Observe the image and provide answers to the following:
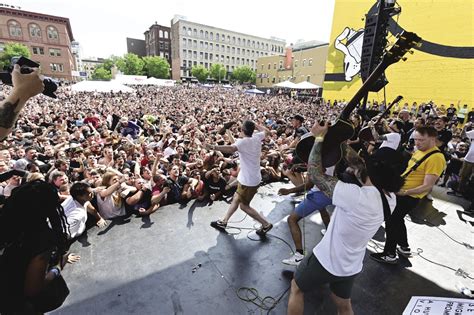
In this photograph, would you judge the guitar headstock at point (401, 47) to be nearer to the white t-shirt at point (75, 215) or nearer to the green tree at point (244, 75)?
the white t-shirt at point (75, 215)

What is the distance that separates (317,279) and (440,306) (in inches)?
33.4

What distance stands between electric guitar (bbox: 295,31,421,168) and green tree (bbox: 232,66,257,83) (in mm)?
70804

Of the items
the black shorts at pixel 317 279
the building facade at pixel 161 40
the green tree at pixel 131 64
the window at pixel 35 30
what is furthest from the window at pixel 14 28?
the black shorts at pixel 317 279

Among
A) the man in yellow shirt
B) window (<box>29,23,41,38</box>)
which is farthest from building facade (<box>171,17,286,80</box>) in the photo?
the man in yellow shirt

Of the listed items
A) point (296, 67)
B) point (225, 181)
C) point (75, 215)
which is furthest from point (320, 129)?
point (296, 67)

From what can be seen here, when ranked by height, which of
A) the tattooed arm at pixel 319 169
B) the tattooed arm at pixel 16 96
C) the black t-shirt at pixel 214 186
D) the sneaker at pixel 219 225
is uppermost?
the tattooed arm at pixel 16 96

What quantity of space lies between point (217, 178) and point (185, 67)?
251 feet

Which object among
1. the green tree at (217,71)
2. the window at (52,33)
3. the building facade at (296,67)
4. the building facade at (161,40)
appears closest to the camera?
the building facade at (296,67)

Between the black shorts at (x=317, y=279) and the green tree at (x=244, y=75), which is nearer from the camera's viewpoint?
the black shorts at (x=317, y=279)

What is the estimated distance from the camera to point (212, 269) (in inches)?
125

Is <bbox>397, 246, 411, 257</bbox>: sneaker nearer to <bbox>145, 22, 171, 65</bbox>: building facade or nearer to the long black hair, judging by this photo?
the long black hair

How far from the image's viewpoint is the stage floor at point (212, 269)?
8.77ft

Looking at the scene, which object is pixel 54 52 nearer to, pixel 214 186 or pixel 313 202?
pixel 214 186

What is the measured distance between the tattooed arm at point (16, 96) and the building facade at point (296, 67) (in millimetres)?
44268
